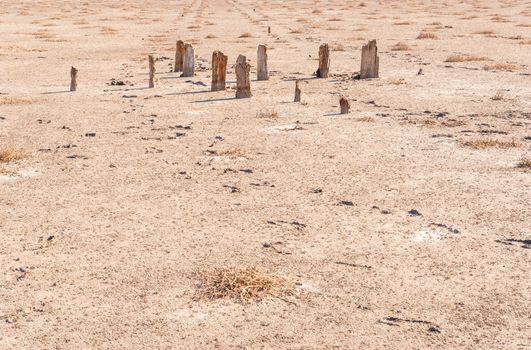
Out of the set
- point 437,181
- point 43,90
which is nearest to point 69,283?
point 437,181

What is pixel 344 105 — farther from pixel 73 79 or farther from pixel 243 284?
pixel 243 284

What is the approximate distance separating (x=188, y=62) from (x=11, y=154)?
960cm

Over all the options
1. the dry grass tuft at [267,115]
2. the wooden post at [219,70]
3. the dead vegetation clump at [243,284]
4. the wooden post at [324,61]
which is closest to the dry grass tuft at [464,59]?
the wooden post at [324,61]

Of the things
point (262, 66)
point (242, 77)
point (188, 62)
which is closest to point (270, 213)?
point (242, 77)

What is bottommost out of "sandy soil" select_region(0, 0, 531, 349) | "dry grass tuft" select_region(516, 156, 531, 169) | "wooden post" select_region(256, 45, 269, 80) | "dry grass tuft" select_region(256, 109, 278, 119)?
"sandy soil" select_region(0, 0, 531, 349)

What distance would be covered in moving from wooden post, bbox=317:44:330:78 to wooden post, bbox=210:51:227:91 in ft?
10.5

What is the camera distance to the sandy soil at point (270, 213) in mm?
6109

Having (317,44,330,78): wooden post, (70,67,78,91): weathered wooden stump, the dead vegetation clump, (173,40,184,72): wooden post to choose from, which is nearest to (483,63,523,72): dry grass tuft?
(317,44,330,78): wooden post

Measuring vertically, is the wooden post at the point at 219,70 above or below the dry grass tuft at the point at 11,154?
above

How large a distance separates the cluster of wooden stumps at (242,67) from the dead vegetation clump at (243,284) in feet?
31.8

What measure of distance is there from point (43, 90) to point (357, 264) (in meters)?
13.2

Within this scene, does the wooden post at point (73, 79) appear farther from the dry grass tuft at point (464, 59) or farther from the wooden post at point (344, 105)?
the dry grass tuft at point (464, 59)

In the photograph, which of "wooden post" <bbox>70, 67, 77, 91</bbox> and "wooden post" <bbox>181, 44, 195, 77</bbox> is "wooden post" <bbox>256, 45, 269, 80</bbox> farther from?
"wooden post" <bbox>70, 67, 77, 91</bbox>

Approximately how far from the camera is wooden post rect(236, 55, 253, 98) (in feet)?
53.6
